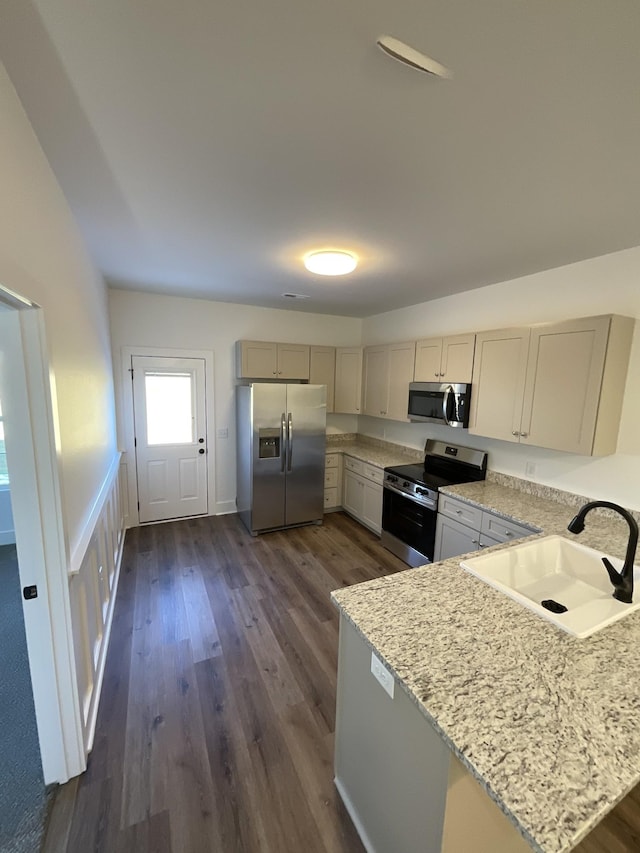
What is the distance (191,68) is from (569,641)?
2134mm

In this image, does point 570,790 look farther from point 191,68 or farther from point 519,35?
point 191,68

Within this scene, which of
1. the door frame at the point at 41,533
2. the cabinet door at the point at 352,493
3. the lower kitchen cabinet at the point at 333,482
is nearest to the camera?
the door frame at the point at 41,533

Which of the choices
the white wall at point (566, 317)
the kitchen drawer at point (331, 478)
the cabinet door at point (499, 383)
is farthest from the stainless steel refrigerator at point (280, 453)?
the cabinet door at point (499, 383)

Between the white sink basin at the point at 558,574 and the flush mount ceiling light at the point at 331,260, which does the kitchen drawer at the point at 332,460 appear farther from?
the white sink basin at the point at 558,574

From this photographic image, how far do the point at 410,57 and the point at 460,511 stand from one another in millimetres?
2689

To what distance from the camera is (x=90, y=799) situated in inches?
58.4

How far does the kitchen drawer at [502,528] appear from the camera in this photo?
2.36m

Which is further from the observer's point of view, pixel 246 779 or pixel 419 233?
pixel 419 233

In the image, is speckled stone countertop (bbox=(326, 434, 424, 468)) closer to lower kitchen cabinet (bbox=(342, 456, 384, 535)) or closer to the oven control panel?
lower kitchen cabinet (bbox=(342, 456, 384, 535))

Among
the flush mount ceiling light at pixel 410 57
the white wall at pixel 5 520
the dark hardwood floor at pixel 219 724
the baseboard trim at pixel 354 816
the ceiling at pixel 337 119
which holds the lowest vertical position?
the dark hardwood floor at pixel 219 724

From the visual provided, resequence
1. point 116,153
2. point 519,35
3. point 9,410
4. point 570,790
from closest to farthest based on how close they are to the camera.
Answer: point 570,790 → point 519,35 → point 9,410 → point 116,153

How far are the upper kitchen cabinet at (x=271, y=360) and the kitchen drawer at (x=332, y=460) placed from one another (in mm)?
1061

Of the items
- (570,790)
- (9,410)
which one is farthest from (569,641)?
(9,410)

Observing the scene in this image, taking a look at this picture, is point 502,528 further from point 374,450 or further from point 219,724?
point 374,450
